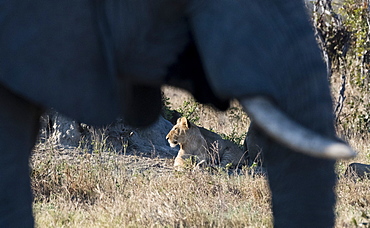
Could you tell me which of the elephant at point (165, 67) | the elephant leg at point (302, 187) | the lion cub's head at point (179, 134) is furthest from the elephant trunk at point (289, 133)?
the lion cub's head at point (179, 134)

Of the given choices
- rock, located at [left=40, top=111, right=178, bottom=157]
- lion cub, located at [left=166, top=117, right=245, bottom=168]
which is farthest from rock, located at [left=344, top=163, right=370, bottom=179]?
rock, located at [left=40, top=111, right=178, bottom=157]

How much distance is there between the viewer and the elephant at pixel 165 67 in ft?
8.48

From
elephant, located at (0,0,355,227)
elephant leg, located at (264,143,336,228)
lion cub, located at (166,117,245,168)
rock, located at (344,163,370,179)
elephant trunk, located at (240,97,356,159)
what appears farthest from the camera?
lion cub, located at (166,117,245,168)

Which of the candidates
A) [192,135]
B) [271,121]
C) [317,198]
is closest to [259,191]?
[192,135]

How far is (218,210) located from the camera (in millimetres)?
5301

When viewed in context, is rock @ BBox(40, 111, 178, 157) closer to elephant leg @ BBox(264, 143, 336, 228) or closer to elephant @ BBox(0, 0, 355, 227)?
elephant @ BBox(0, 0, 355, 227)

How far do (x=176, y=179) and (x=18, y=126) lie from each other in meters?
3.67

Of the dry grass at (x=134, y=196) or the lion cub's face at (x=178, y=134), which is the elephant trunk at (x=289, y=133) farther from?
the lion cub's face at (x=178, y=134)

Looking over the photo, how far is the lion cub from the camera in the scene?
28.0 ft

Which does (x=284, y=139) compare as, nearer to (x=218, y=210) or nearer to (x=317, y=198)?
(x=317, y=198)

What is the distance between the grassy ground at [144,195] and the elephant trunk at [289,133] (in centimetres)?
225

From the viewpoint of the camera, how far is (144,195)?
19.1 ft

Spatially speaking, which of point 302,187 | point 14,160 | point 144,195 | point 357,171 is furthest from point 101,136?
point 302,187

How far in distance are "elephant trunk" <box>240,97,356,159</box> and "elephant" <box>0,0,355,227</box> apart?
0.13ft
